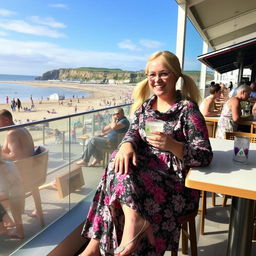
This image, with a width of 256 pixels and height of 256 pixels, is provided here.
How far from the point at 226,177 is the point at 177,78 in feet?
2.22

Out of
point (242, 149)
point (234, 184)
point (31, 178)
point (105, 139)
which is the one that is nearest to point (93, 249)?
point (31, 178)

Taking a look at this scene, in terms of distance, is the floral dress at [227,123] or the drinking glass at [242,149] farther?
the floral dress at [227,123]

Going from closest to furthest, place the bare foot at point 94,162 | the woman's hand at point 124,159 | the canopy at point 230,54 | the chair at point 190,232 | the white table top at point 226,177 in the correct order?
the white table top at point 226,177 < the woman's hand at point 124,159 < the chair at point 190,232 < the bare foot at point 94,162 < the canopy at point 230,54

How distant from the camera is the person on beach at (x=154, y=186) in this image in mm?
1245

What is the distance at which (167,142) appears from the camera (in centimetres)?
124

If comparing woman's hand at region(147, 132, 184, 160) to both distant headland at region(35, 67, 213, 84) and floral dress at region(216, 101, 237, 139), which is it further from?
distant headland at region(35, 67, 213, 84)

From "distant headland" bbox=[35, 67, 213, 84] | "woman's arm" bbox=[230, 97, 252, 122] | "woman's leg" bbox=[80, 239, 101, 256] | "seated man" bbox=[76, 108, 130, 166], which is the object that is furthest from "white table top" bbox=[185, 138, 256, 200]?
"distant headland" bbox=[35, 67, 213, 84]

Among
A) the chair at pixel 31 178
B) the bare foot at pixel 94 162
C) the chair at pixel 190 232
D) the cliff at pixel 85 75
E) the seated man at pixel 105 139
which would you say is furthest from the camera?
the cliff at pixel 85 75

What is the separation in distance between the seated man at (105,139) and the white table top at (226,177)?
3.83 feet

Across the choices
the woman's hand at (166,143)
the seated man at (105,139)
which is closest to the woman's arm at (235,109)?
the seated man at (105,139)

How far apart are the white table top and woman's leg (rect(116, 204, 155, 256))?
30 cm

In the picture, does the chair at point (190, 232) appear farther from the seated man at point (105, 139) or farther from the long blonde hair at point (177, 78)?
the seated man at point (105, 139)

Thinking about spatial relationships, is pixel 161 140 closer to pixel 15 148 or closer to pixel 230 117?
pixel 15 148

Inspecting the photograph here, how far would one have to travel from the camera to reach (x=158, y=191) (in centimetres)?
133
